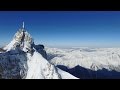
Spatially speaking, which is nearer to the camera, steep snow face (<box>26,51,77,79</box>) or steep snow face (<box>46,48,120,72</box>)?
steep snow face (<box>46,48,120,72</box>)

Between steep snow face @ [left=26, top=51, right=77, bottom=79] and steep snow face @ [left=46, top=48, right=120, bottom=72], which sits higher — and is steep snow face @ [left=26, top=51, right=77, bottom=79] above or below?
below

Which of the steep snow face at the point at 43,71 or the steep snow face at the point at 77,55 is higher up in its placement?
the steep snow face at the point at 77,55

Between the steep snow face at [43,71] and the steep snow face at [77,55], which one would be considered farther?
the steep snow face at [43,71]

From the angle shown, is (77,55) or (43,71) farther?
(43,71)

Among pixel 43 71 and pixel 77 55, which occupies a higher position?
pixel 77 55
